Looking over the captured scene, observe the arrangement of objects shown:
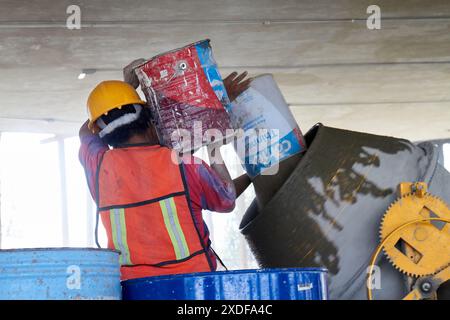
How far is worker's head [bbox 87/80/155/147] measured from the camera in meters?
3.65

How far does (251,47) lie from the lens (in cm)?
850

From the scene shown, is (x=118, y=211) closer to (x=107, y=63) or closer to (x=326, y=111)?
(x=107, y=63)

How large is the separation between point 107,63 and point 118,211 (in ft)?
18.3

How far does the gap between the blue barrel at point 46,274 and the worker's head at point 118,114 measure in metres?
1.07

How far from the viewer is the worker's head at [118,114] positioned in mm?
3655

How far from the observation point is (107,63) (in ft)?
28.8

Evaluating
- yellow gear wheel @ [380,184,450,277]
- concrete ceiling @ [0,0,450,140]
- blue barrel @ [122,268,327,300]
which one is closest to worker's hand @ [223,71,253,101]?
yellow gear wheel @ [380,184,450,277]

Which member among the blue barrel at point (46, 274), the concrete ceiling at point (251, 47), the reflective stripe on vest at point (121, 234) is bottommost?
the blue barrel at point (46, 274)

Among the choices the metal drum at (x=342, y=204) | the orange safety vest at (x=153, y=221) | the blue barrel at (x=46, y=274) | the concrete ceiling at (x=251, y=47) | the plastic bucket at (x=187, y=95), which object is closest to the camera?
the blue barrel at (x=46, y=274)

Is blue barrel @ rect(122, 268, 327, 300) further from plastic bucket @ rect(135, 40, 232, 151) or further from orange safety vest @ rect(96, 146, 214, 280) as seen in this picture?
plastic bucket @ rect(135, 40, 232, 151)

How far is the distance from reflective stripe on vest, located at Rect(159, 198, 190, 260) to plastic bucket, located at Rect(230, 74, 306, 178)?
0.67 metres

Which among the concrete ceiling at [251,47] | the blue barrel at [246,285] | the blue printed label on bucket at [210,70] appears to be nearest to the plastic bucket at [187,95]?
the blue printed label on bucket at [210,70]

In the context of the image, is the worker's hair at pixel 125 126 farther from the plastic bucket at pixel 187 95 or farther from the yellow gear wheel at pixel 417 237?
the yellow gear wheel at pixel 417 237

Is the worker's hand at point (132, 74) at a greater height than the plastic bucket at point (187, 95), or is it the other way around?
the worker's hand at point (132, 74)
